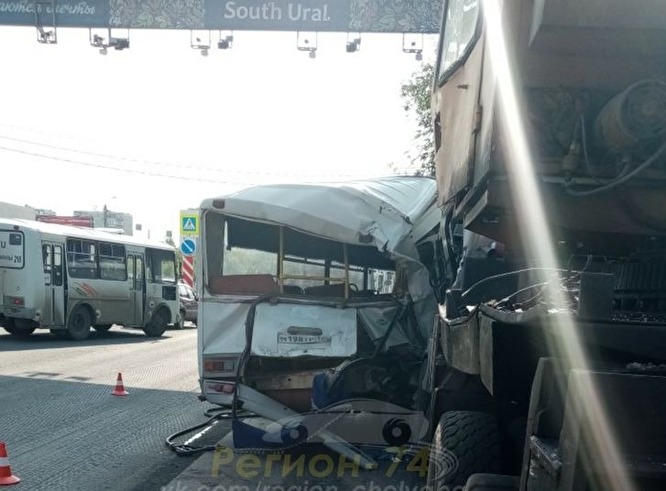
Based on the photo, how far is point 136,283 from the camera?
21.8 meters

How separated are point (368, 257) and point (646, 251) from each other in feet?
15.7

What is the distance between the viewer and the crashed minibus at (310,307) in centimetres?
667

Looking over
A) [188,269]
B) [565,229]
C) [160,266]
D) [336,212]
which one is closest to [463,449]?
[565,229]

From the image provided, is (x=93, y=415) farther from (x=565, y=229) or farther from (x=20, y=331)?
(x=20, y=331)

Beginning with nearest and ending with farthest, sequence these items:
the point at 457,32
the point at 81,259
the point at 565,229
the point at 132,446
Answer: the point at 565,229, the point at 457,32, the point at 132,446, the point at 81,259

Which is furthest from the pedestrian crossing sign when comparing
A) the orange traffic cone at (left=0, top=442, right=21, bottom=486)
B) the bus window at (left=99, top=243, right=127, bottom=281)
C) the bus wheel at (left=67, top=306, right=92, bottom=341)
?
the orange traffic cone at (left=0, top=442, right=21, bottom=486)

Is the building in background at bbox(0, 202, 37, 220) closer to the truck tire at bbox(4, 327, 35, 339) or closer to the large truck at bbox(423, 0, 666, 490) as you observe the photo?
the truck tire at bbox(4, 327, 35, 339)

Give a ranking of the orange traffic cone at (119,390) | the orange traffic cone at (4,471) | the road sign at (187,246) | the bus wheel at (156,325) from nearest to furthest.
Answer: the orange traffic cone at (4,471) < the orange traffic cone at (119,390) < the road sign at (187,246) < the bus wheel at (156,325)

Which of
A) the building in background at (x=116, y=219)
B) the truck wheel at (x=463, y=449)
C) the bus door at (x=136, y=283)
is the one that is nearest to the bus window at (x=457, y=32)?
the truck wheel at (x=463, y=449)

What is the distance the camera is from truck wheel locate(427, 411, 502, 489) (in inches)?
134

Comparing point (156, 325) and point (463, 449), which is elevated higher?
point (463, 449)

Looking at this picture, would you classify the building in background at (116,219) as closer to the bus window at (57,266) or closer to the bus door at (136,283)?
the bus door at (136,283)

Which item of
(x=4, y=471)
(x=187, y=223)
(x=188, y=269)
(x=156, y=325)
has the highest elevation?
(x=187, y=223)

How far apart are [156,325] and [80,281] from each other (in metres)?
3.68
